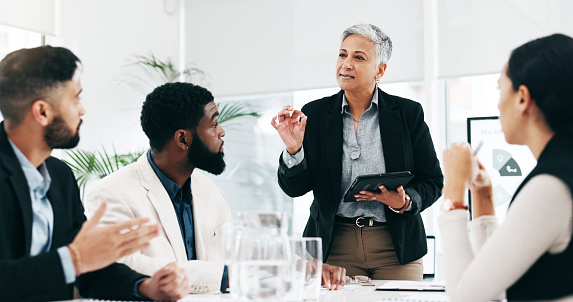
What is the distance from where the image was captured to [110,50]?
5375 millimetres

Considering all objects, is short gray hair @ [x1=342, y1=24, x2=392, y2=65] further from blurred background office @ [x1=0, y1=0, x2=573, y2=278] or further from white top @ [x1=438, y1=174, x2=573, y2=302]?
blurred background office @ [x1=0, y1=0, x2=573, y2=278]

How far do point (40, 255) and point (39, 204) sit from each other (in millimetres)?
286

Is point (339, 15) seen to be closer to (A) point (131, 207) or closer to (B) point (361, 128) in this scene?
(B) point (361, 128)

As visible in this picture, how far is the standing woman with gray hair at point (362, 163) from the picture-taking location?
8.40 feet

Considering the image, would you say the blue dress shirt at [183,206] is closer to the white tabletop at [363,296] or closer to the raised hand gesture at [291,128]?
the white tabletop at [363,296]

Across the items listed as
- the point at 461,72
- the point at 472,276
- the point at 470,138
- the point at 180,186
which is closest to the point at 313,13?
the point at 461,72

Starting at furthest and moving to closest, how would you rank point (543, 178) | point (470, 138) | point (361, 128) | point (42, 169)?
point (470, 138), point (361, 128), point (42, 169), point (543, 178)

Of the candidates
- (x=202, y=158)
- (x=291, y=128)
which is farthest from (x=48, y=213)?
(x=291, y=128)

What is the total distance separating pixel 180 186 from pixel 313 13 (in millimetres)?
3583

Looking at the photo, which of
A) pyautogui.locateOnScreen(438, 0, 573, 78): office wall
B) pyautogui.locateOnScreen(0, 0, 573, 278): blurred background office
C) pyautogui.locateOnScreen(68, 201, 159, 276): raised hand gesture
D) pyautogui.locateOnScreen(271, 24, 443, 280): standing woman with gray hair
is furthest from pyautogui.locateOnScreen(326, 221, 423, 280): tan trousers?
pyautogui.locateOnScreen(438, 0, 573, 78): office wall

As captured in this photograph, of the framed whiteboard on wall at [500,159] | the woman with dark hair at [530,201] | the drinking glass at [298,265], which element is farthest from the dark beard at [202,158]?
the framed whiteboard on wall at [500,159]

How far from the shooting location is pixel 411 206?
2578 millimetres

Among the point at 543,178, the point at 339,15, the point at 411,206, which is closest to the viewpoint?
the point at 543,178

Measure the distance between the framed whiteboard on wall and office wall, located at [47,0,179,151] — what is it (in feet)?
9.96
